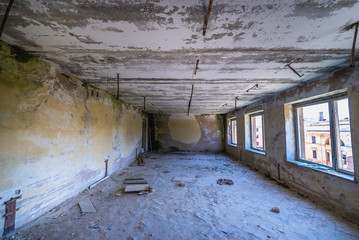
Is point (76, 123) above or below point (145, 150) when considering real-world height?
above

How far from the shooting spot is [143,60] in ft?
7.27

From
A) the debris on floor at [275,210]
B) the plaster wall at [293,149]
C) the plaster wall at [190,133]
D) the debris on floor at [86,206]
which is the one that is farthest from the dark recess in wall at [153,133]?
the debris on floor at [275,210]

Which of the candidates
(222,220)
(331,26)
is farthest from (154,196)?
(331,26)

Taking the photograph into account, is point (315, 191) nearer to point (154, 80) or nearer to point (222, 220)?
point (222, 220)

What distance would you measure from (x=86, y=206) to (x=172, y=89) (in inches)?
115

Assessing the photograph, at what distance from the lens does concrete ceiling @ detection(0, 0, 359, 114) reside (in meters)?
1.26

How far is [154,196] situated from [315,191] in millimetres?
3149

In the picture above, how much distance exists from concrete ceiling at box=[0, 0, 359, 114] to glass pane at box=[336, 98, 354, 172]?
743 millimetres

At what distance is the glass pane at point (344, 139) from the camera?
262cm

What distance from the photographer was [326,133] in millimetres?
3049

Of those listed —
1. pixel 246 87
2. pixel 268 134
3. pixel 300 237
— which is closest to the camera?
pixel 300 237

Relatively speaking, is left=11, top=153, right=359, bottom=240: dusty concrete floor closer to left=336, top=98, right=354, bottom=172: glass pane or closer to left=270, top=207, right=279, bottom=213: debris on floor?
left=270, top=207, right=279, bottom=213: debris on floor

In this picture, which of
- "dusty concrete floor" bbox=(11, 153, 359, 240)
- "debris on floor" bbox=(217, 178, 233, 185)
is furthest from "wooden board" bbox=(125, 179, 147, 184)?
"debris on floor" bbox=(217, 178, 233, 185)

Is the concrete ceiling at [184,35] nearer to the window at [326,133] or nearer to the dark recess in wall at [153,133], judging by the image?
the window at [326,133]
